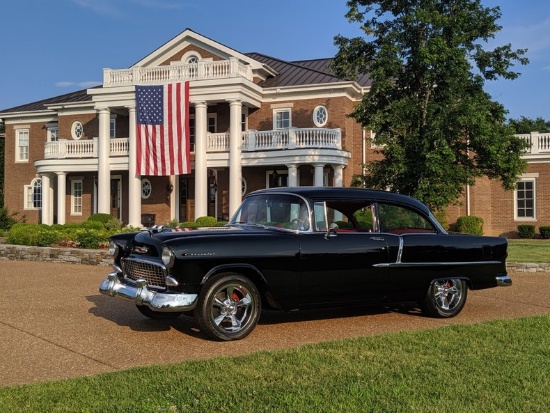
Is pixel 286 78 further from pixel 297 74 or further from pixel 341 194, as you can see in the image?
pixel 341 194

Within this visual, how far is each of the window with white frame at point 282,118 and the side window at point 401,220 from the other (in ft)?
66.2

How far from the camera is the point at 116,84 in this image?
2761 centimetres

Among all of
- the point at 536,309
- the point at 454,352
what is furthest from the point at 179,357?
the point at 536,309

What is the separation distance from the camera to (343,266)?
6.68 meters

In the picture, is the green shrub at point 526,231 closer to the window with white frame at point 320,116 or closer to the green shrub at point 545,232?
the green shrub at point 545,232

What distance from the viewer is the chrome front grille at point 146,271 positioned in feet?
19.9

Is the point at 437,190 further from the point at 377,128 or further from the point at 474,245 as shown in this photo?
the point at 474,245

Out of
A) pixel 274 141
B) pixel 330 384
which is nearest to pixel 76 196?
pixel 274 141

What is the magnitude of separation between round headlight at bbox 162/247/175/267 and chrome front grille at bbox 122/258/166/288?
97mm

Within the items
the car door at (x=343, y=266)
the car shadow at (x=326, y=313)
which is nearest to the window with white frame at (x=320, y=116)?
the car shadow at (x=326, y=313)

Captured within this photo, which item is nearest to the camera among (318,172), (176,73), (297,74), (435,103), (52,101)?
(435,103)

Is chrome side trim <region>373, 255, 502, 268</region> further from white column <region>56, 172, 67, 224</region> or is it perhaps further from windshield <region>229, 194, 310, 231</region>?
white column <region>56, 172, 67, 224</region>

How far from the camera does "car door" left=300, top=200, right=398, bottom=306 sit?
6.50 metres

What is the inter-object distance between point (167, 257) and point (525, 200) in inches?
984
